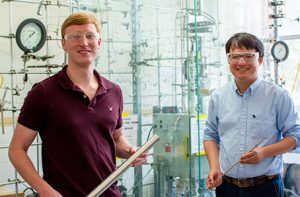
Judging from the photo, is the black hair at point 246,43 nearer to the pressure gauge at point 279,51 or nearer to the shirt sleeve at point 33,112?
the shirt sleeve at point 33,112

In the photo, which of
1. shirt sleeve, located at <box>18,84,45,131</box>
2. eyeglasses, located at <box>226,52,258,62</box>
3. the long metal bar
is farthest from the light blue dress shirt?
the long metal bar

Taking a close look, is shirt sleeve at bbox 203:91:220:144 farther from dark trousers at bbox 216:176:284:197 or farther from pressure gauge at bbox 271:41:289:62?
pressure gauge at bbox 271:41:289:62

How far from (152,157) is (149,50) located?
786 mm

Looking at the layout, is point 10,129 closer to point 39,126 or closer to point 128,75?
point 128,75

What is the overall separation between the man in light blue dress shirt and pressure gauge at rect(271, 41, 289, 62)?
2581mm

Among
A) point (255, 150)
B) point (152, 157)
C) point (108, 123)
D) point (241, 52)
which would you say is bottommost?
point (152, 157)

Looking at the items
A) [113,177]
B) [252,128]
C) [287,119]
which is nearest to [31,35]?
[252,128]

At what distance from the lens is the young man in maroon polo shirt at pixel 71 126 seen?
146cm

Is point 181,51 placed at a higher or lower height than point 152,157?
higher

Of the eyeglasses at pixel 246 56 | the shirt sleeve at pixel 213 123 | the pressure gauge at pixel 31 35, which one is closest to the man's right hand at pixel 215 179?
the shirt sleeve at pixel 213 123

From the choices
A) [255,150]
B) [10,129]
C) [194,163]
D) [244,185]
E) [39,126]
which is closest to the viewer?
[39,126]

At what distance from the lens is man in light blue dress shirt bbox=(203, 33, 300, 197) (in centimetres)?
192

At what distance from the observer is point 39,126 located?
4.85ft

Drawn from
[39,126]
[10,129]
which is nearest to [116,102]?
[39,126]
